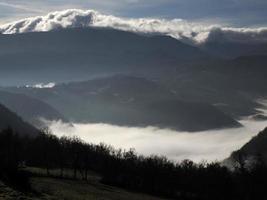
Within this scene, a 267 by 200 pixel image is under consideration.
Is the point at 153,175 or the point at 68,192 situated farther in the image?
the point at 153,175

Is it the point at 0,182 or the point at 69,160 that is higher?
the point at 69,160

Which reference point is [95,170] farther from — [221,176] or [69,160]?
[221,176]

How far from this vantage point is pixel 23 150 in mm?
197000

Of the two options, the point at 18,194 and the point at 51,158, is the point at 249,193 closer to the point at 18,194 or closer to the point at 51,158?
the point at 51,158

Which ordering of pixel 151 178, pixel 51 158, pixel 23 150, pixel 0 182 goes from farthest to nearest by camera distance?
pixel 23 150 → pixel 51 158 → pixel 151 178 → pixel 0 182

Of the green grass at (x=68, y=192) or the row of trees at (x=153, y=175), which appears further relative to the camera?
the row of trees at (x=153, y=175)

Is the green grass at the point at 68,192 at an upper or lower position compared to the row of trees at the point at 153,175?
lower

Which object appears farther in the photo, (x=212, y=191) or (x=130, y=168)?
(x=130, y=168)

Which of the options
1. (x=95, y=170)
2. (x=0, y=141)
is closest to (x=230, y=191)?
(x=95, y=170)

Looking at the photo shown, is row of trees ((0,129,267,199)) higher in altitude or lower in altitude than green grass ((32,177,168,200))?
higher

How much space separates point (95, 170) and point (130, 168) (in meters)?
16.6

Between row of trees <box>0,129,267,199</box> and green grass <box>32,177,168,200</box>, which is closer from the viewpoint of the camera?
green grass <box>32,177,168,200</box>

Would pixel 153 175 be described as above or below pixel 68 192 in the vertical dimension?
above

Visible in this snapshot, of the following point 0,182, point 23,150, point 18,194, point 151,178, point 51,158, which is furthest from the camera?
point 23,150
